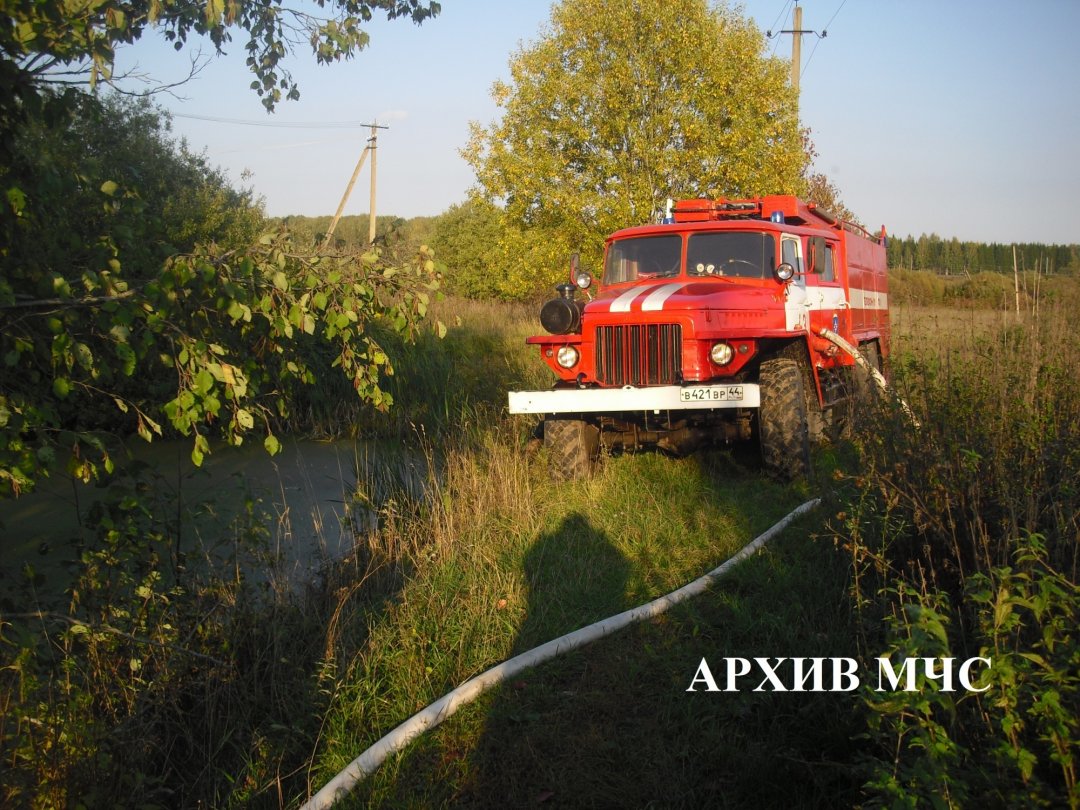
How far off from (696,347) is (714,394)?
1.93ft

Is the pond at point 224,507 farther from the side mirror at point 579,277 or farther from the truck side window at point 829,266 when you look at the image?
the truck side window at point 829,266

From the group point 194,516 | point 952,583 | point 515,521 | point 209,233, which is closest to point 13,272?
point 194,516

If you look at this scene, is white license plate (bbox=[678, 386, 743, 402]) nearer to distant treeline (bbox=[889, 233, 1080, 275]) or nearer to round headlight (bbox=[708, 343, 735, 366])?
round headlight (bbox=[708, 343, 735, 366])

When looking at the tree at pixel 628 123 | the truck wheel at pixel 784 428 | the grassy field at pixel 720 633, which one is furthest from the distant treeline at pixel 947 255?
the grassy field at pixel 720 633

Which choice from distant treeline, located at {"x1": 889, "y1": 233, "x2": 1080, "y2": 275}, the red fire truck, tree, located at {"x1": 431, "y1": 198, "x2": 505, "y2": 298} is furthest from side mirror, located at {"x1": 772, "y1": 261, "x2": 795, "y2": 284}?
tree, located at {"x1": 431, "y1": 198, "x2": 505, "y2": 298}

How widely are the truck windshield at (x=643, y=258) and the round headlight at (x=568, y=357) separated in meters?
1.26

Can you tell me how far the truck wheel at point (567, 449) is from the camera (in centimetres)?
798

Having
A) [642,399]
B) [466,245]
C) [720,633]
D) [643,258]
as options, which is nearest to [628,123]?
[643,258]

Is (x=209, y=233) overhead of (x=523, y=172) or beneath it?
beneath

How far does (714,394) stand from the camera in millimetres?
7312

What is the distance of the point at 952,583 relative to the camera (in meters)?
4.30

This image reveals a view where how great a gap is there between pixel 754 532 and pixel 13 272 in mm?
4411

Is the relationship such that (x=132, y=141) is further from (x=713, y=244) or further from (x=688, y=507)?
(x=688, y=507)

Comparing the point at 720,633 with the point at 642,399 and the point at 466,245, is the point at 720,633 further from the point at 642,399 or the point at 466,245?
the point at 466,245
